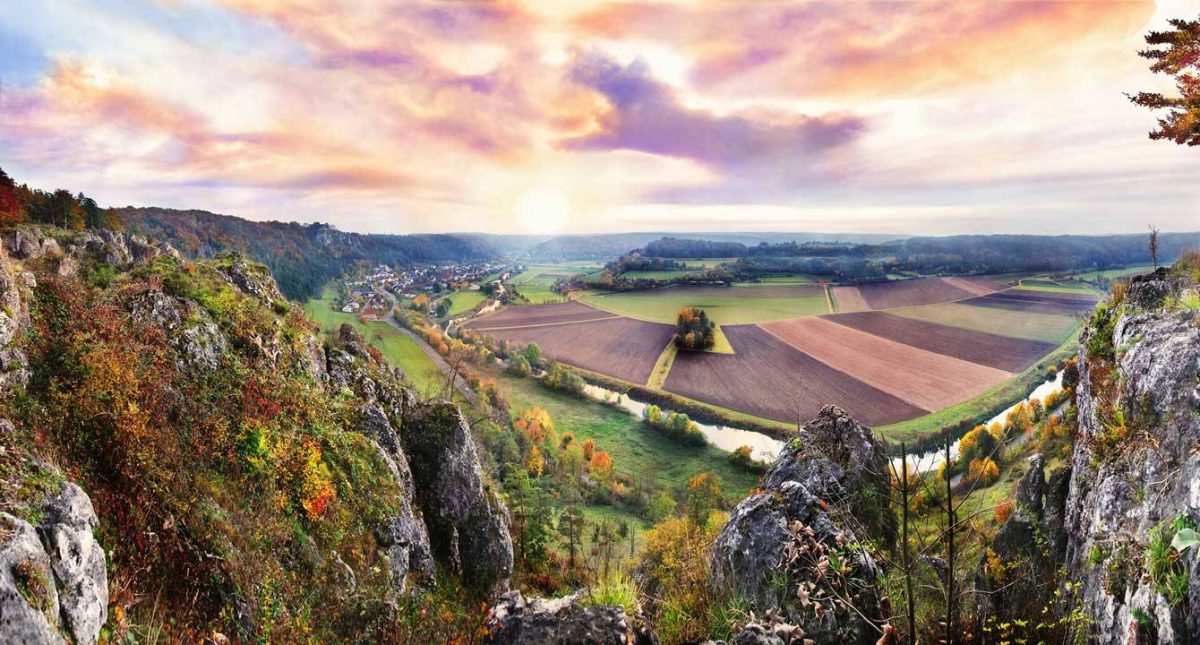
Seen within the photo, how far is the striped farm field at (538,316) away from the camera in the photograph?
107 m

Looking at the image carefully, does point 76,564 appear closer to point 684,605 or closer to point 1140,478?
point 684,605

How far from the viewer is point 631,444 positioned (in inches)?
2441

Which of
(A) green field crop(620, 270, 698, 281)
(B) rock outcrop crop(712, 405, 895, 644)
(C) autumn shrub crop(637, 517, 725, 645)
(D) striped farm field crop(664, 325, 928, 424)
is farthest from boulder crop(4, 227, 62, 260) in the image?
(A) green field crop(620, 270, 698, 281)

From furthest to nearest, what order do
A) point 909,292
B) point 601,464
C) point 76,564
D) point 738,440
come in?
point 909,292 → point 738,440 → point 601,464 → point 76,564

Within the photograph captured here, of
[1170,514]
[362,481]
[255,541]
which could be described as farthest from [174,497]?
[1170,514]

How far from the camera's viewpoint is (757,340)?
8244 cm

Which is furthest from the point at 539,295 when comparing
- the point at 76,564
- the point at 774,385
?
the point at 76,564

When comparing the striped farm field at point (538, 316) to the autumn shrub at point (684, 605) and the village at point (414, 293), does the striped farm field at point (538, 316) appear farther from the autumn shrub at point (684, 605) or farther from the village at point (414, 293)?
the autumn shrub at point (684, 605)

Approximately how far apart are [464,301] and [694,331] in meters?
69.9

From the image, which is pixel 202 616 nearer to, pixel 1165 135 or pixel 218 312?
pixel 218 312

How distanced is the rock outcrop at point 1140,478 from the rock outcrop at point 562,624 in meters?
5.80

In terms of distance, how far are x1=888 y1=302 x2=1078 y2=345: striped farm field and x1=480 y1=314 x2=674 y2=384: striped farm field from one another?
48.4 metres

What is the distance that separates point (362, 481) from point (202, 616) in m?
5.76

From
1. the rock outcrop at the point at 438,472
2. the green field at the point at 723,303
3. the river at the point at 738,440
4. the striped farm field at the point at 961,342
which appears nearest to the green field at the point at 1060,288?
the striped farm field at the point at 961,342
